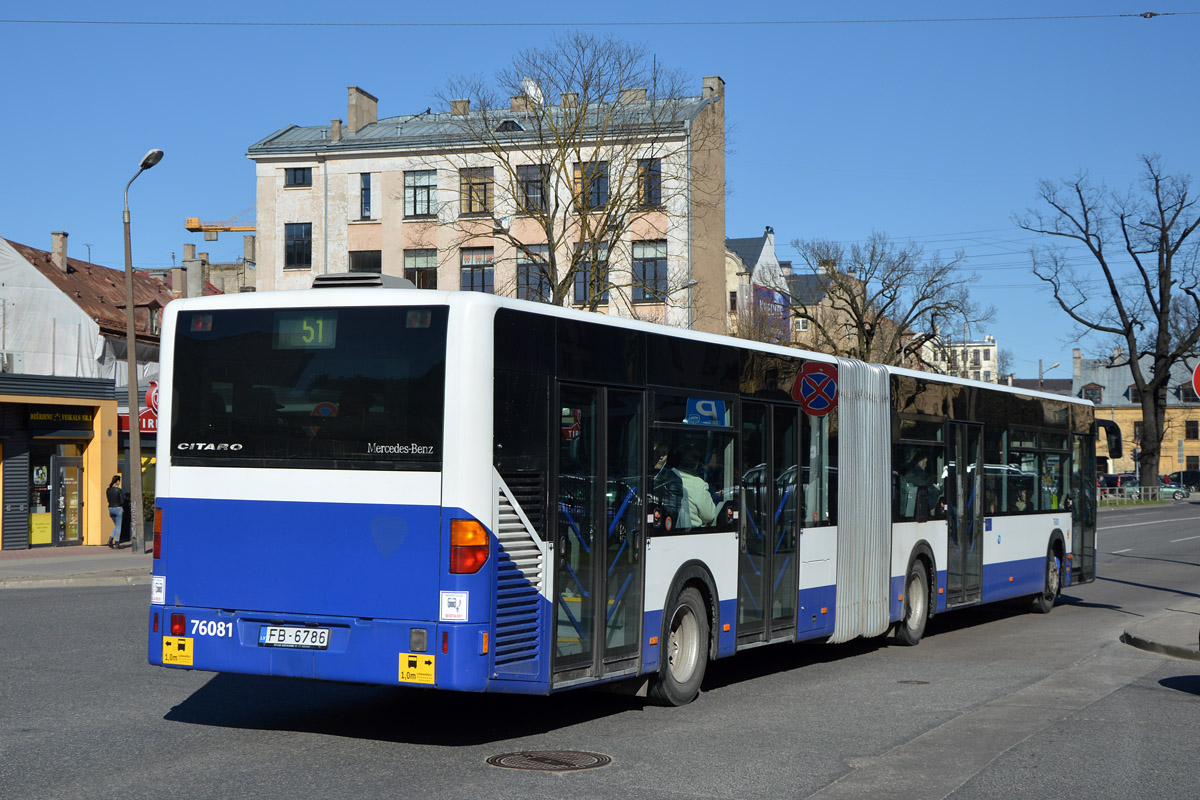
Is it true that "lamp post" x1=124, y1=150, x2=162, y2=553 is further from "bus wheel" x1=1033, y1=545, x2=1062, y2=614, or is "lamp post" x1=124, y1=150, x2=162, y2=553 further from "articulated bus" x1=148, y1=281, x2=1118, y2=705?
"articulated bus" x1=148, y1=281, x2=1118, y2=705

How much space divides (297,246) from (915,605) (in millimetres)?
47017

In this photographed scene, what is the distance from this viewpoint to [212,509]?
8.79 m

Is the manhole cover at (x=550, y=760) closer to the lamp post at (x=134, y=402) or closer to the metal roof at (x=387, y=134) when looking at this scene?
the lamp post at (x=134, y=402)

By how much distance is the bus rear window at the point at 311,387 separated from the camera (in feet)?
27.1

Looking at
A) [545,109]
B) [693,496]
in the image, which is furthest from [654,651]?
[545,109]

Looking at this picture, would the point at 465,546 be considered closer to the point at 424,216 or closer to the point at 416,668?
the point at 416,668

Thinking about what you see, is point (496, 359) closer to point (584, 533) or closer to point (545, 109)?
point (584, 533)

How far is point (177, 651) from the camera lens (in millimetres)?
8734

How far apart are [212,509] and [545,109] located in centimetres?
2881

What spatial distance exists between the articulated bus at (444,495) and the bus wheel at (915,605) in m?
4.20

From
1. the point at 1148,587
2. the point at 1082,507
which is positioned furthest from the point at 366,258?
the point at 1082,507

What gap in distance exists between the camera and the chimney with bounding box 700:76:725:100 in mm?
59250

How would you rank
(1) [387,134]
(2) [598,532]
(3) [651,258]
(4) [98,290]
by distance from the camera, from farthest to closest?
(1) [387,134], (3) [651,258], (4) [98,290], (2) [598,532]

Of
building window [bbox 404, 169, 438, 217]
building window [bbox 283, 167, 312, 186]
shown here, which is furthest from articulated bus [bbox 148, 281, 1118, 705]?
building window [bbox 283, 167, 312, 186]
